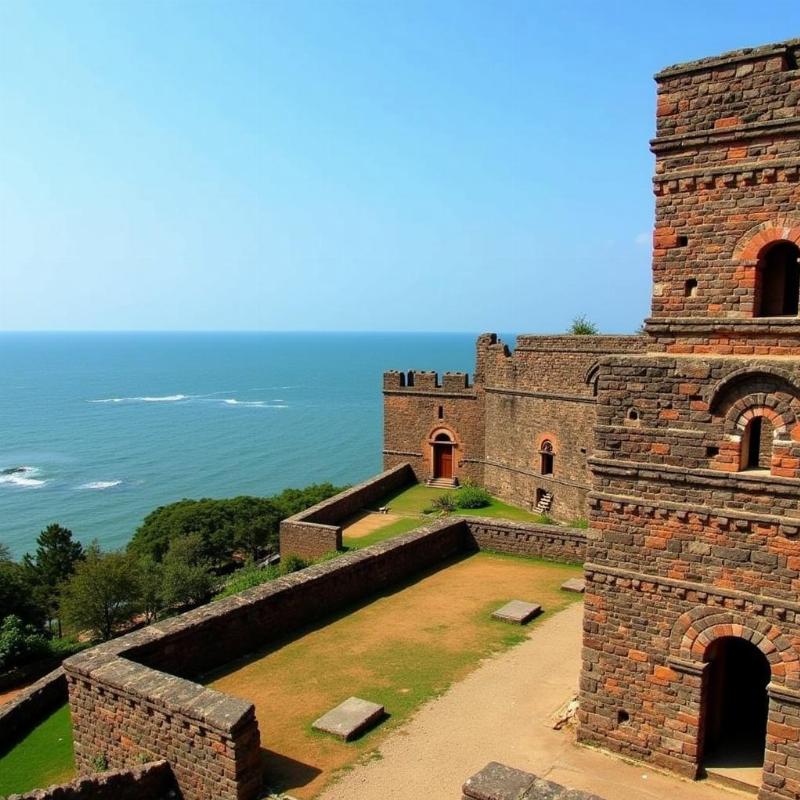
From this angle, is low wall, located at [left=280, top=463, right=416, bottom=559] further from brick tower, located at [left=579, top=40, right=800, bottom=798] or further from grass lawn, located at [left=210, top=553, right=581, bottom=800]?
brick tower, located at [left=579, top=40, right=800, bottom=798]

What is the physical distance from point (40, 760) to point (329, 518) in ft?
54.9

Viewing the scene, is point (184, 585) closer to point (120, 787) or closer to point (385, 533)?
point (385, 533)

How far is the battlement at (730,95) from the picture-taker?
788cm

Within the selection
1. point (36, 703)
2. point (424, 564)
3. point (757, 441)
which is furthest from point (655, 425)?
point (36, 703)

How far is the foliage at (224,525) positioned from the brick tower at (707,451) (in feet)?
98.5

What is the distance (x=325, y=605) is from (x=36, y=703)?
591 centimetres

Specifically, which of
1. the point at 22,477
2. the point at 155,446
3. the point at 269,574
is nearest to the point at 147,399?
the point at 155,446

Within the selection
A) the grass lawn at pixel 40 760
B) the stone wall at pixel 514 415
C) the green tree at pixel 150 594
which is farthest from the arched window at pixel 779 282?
the green tree at pixel 150 594

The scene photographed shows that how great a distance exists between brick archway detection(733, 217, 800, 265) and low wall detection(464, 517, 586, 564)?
9.96 m

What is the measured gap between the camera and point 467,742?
9586mm

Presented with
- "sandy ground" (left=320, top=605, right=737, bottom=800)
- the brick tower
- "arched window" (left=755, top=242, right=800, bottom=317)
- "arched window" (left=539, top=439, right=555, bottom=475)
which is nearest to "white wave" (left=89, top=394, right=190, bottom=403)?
"arched window" (left=539, top=439, right=555, bottom=475)

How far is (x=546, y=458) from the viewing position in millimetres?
26859

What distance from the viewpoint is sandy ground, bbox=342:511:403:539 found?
86.1 ft

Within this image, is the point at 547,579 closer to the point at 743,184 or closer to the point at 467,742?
the point at 467,742
